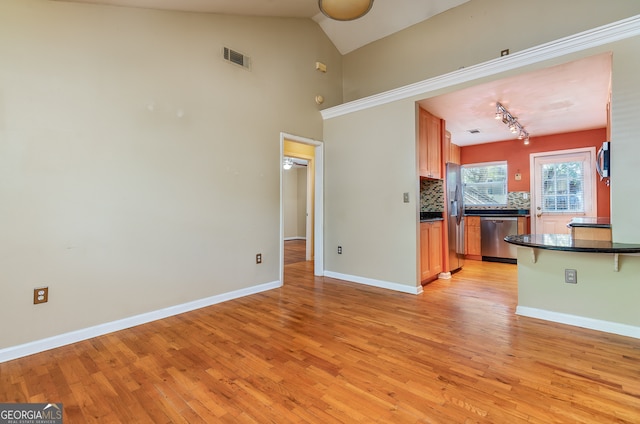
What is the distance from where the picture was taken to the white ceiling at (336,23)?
289 centimetres

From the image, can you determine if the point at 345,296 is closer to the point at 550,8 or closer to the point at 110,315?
the point at 110,315

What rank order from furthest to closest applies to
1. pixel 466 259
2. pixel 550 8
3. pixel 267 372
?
pixel 466 259 → pixel 550 8 → pixel 267 372

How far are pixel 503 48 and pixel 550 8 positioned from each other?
554 millimetres

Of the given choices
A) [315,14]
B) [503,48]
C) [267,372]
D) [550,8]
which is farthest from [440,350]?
[315,14]

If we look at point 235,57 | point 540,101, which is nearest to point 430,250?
point 540,101

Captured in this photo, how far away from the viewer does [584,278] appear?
2531 mm

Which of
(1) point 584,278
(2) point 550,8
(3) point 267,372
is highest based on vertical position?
(2) point 550,8

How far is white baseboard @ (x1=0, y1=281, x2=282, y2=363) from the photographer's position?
2.10 m

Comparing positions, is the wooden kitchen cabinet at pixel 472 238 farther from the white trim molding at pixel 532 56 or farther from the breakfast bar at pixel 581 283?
the white trim molding at pixel 532 56

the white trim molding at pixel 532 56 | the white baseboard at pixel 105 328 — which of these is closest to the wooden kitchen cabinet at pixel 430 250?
the white trim molding at pixel 532 56

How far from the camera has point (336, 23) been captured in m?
4.50

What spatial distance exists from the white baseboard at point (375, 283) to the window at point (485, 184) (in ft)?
12.3

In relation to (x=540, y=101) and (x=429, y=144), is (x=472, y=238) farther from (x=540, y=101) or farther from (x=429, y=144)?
(x=540, y=101)

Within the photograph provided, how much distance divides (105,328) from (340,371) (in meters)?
2.06
